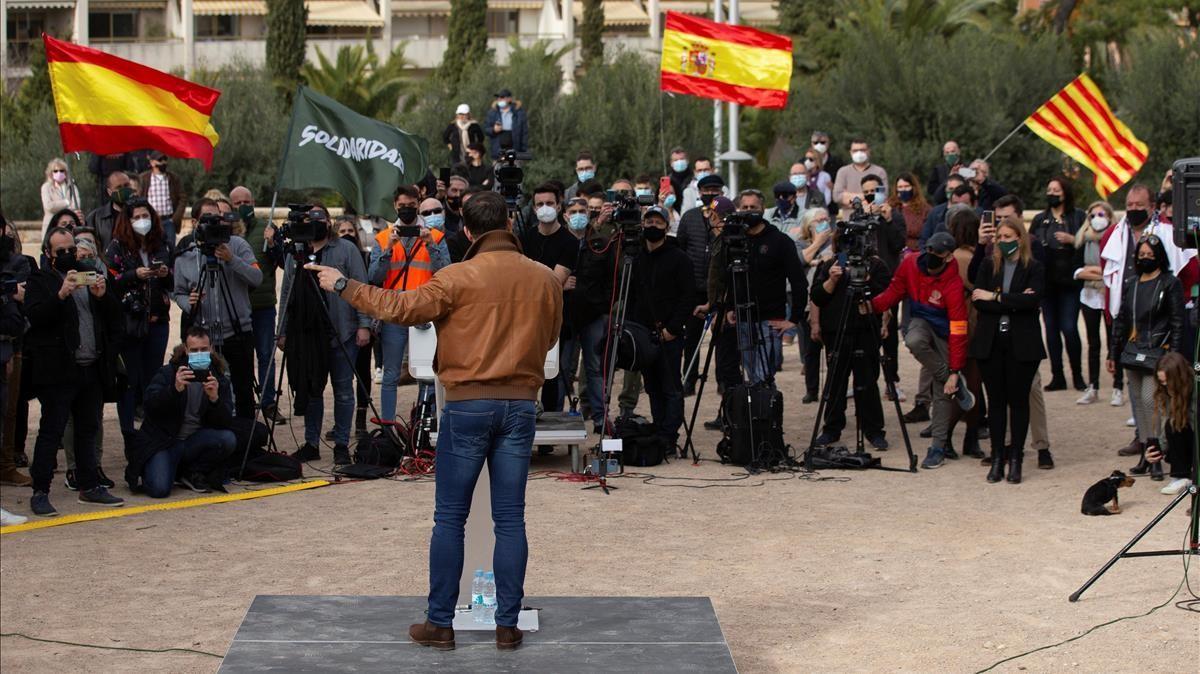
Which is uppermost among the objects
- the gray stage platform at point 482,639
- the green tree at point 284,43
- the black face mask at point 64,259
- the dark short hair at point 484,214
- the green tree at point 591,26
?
the green tree at point 591,26

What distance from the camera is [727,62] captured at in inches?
886

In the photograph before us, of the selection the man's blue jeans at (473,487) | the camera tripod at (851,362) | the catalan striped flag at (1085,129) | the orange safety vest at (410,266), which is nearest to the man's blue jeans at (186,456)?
the orange safety vest at (410,266)

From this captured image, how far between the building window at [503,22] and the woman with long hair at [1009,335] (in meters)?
48.7

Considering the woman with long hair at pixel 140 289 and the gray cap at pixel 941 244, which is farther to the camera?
the gray cap at pixel 941 244

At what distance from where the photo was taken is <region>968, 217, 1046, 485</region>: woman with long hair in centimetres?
1241

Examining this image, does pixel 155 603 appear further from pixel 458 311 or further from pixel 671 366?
pixel 671 366

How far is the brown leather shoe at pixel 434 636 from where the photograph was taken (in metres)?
7.99

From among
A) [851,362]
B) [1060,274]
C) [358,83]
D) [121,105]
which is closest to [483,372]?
[851,362]

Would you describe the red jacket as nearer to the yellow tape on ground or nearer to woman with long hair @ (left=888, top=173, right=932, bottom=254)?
woman with long hair @ (left=888, top=173, right=932, bottom=254)

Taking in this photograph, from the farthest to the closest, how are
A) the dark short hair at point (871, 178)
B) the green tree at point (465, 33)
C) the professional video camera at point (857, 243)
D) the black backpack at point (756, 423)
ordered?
1. the green tree at point (465, 33)
2. the dark short hair at point (871, 178)
3. the black backpack at point (756, 423)
4. the professional video camera at point (857, 243)

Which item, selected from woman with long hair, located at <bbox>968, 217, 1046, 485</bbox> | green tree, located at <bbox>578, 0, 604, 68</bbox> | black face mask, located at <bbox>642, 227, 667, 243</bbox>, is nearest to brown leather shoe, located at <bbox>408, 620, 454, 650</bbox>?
woman with long hair, located at <bbox>968, 217, 1046, 485</bbox>

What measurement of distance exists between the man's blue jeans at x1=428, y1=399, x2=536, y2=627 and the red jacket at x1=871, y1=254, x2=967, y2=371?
5737mm

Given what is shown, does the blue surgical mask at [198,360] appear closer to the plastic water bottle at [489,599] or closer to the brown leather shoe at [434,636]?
the plastic water bottle at [489,599]

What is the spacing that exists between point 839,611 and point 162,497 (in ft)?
16.6
